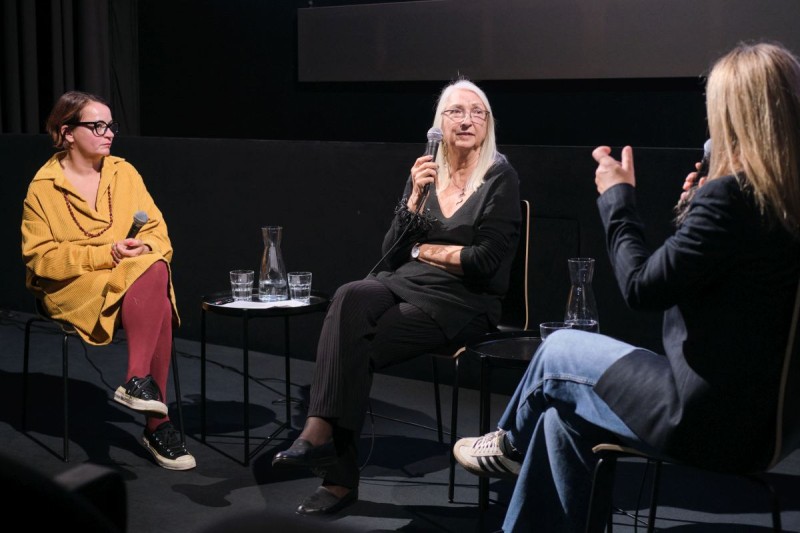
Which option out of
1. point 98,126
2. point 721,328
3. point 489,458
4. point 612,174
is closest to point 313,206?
point 98,126

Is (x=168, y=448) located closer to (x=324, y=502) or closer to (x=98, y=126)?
(x=324, y=502)

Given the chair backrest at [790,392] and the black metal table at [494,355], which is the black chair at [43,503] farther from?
the black metal table at [494,355]

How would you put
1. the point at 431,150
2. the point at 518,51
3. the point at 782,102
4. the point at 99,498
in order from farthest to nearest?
1. the point at 518,51
2. the point at 431,150
3. the point at 782,102
4. the point at 99,498

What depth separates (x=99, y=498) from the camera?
121cm

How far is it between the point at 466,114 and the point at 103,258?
1.31 metres

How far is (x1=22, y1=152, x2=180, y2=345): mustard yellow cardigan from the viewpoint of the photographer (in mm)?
3449

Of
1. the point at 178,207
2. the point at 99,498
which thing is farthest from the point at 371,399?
the point at 99,498

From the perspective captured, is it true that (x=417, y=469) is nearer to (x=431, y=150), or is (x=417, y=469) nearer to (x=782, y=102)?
(x=431, y=150)

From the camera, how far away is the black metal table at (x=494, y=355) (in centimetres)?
265

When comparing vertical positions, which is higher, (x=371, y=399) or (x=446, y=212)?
(x=446, y=212)

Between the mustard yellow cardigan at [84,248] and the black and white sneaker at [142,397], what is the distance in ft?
0.76

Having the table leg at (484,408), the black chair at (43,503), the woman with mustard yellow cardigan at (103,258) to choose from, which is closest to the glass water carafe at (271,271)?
the woman with mustard yellow cardigan at (103,258)

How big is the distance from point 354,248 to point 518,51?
58.2 inches

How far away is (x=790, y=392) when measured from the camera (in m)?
1.93
